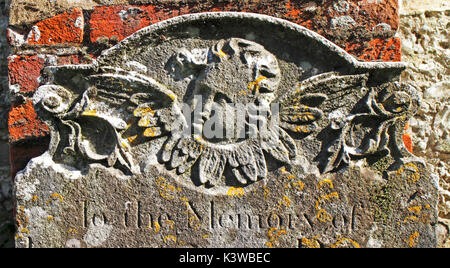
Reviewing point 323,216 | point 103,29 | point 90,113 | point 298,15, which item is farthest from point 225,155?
point 103,29

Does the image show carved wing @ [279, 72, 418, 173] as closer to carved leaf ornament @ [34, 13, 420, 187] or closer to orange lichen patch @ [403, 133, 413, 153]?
carved leaf ornament @ [34, 13, 420, 187]

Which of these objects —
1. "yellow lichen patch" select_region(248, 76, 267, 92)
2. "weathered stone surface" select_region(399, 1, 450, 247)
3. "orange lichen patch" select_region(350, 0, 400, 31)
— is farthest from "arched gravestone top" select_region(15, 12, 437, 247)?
"weathered stone surface" select_region(399, 1, 450, 247)

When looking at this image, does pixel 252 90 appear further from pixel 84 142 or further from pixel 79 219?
pixel 79 219

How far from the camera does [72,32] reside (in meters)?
2.36

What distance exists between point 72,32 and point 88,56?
17cm

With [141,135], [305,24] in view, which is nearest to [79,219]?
[141,135]

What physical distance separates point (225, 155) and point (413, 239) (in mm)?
1094

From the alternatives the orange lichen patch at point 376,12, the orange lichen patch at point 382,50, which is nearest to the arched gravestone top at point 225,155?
the orange lichen patch at point 382,50

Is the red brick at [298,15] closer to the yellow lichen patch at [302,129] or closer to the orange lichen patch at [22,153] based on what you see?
the yellow lichen patch at [302,129]

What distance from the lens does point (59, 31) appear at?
2359mm

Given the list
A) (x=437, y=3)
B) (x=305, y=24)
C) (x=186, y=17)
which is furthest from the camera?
(x=437, y=3)

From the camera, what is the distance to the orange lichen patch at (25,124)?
2338 millimetres

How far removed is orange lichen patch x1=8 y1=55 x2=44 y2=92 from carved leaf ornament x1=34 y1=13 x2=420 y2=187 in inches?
10.9

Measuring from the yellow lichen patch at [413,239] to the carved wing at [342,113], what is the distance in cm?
46
